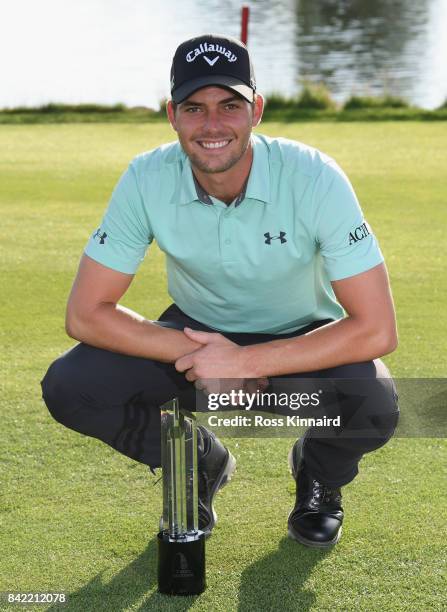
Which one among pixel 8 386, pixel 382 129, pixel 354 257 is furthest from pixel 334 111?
pixel 354 257

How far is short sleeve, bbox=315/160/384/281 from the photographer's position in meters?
2.86

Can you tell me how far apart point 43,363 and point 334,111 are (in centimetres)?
728

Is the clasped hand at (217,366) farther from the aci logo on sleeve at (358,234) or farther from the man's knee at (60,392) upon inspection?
the aci logo on sleeve at (358,234)

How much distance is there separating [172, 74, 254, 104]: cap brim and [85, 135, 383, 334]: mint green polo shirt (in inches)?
7.7

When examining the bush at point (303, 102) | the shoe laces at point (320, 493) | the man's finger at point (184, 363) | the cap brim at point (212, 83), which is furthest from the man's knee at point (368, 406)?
the bush at point (303, 102)

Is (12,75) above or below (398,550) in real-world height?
below

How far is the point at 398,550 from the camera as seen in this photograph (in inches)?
110

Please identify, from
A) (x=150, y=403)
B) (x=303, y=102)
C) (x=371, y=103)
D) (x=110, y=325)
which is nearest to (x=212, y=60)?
(x=110, y=325)

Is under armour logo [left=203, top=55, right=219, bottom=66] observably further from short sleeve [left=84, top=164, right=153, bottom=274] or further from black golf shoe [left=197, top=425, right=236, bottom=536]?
black golf shoe [left=197, top=425, right=236, bottom=536]

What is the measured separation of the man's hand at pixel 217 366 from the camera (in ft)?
9.56

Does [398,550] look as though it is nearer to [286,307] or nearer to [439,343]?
[286,307]

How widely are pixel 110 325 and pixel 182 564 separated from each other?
70cm

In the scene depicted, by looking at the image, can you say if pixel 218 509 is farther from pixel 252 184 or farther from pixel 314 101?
pixel 314 101

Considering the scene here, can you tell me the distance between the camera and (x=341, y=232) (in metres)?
2.88
